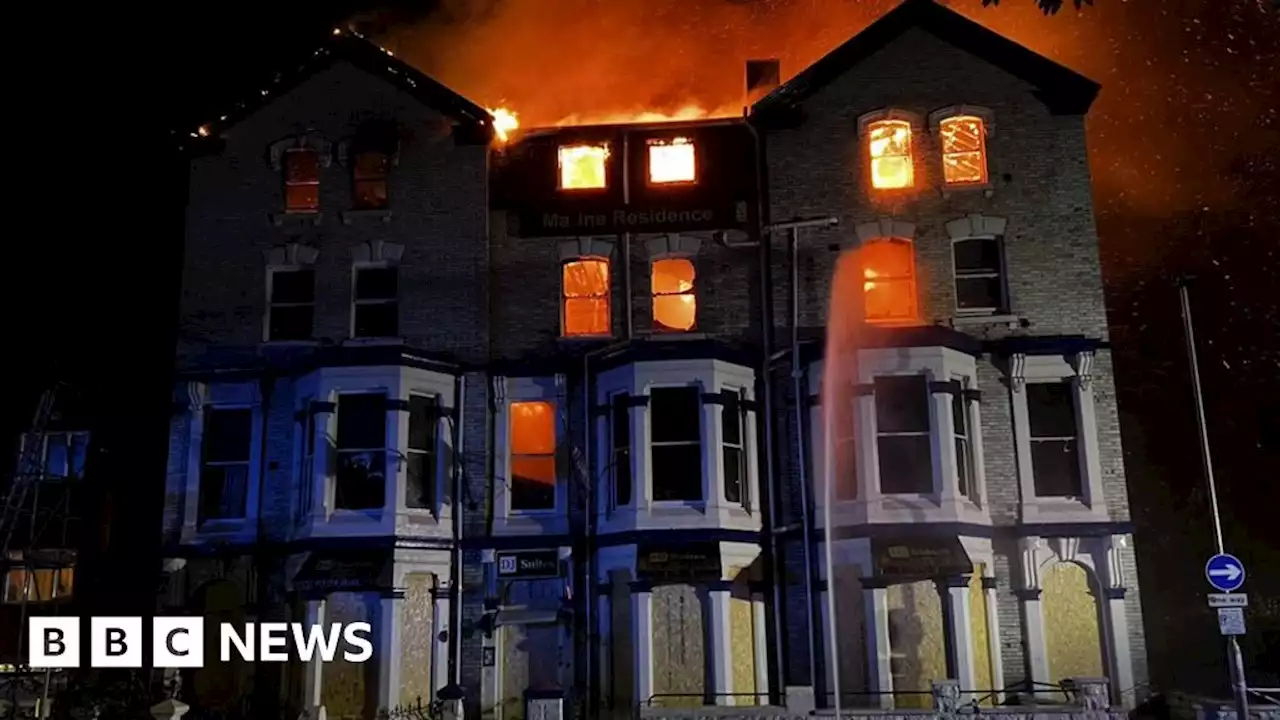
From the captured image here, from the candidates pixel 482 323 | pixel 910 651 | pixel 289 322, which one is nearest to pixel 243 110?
pixel 289 322

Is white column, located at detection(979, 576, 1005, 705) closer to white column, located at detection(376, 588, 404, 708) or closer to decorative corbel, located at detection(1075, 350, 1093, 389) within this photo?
decorative corbel, located at detection(1075, 350, 1093, 389)

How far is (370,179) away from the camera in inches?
864

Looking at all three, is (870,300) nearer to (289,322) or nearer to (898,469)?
(898,469)

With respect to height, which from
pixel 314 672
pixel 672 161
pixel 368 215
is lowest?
pixel 314 672

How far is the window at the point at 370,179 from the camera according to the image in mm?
21797

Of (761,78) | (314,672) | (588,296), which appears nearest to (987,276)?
(761,78)

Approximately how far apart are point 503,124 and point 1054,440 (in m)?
12.5

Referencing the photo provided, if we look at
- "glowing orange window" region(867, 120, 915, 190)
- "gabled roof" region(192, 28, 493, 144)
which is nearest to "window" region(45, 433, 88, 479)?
"gabled roof" region(192, 28, 493, 144)

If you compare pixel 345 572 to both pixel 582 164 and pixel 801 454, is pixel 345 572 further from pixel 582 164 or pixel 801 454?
pixel 582 164

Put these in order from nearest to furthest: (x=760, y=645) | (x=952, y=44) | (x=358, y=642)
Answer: (x=358, y=642) → (x=760, y=645) → (x=952, y=44)

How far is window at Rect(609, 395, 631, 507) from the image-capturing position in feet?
65.0

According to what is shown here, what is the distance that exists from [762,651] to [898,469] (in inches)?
157

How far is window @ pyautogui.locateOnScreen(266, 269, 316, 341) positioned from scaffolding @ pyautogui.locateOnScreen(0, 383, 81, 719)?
5.42 m

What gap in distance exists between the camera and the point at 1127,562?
61.9ft
